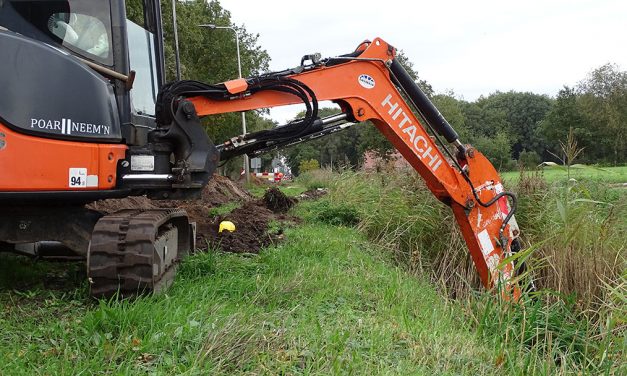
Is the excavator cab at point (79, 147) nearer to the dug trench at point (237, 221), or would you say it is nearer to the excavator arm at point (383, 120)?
the excavator arm at point (383, 120)

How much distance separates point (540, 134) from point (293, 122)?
170ft

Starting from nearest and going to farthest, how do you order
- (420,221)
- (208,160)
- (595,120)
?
(208,160) → (420,221) → (595,120)

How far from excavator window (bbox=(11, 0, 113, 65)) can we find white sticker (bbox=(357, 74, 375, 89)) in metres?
2.13

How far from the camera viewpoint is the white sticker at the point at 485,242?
536 centimetres

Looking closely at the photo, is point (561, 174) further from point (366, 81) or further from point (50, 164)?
point (50, 164)

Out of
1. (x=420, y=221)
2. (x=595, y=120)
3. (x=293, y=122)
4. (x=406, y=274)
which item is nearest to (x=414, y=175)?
(x=420, y=221)

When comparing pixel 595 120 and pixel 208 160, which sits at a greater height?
pixel 595 120

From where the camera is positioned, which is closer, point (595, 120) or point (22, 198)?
point (22, 198)

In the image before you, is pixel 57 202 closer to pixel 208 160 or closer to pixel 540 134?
pixel 208 160

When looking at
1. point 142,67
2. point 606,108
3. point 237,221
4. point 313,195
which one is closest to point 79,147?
point 142,67

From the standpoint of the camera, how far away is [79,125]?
3.82 m

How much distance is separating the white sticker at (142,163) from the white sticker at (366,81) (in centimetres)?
197

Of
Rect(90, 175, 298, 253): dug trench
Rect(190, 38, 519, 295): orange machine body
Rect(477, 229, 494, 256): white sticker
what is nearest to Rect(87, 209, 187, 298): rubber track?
Rect(90, 175, 298, 253): dug trench

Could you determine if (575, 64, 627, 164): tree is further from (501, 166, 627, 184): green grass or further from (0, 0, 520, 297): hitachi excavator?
(0, 0, 520, 297): hitachi excavator
